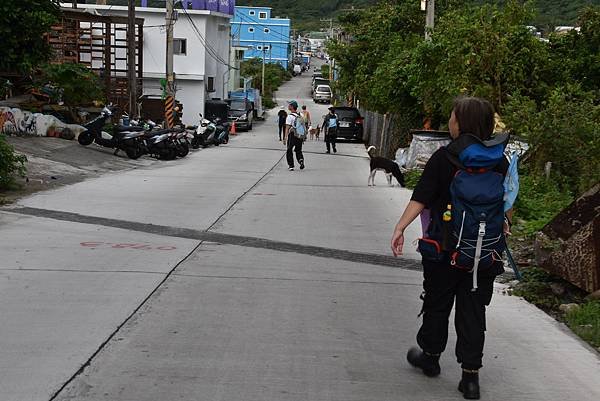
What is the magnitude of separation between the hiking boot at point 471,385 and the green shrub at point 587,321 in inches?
77.7

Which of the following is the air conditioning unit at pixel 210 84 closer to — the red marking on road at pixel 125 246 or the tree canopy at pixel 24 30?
the tree canopy at pixel 24 30

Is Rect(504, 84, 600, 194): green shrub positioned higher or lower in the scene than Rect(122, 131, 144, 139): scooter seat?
higher

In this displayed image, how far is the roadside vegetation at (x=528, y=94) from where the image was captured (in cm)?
1219

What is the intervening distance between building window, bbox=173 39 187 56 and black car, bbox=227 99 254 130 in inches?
184

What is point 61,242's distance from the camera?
34.7 feet

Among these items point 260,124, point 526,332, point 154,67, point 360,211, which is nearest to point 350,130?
point 154,67

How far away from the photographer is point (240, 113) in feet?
176

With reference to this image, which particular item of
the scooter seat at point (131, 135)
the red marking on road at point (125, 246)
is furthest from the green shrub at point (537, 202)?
the scooter seat at point (131, 135)

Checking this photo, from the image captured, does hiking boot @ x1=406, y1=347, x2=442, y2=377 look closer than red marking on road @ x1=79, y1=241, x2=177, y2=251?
Yes

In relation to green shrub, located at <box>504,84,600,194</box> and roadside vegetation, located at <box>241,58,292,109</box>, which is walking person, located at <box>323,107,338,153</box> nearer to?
green shrub, located at <box>504,84,600,194</box>

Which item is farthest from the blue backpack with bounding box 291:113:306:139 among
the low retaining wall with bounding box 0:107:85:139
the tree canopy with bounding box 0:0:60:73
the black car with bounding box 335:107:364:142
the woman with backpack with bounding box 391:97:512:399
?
the black car with bounding box 335:107:364:142

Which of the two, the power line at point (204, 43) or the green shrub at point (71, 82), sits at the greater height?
the power line at point (204, 43)

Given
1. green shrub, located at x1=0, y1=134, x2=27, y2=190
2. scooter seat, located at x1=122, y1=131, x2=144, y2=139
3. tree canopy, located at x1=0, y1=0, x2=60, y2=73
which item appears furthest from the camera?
scooter seat, located at x1=122, y1=131, x2=144, y2=139

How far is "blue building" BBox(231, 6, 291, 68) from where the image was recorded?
4990 inches
